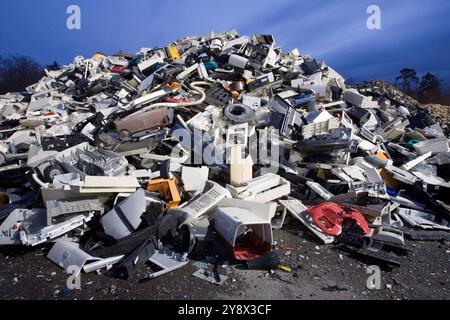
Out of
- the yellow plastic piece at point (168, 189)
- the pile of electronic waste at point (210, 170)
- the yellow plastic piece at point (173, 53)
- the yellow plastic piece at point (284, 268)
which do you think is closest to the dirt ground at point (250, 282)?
the yellow plastic piece at point (284, 268)

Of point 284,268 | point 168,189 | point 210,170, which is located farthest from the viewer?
point 210,170

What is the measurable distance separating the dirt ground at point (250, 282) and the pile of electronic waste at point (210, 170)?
0.14 m

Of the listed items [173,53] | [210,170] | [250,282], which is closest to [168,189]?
[210,170]

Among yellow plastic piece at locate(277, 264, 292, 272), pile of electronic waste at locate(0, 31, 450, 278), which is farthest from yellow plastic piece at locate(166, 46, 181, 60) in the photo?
yellow plastic piece at locate(277, 264, 292, 272)

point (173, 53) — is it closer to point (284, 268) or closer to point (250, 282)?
point (284, 268)

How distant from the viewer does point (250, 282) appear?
3090 mm

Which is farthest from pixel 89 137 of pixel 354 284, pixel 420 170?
pixel 420 170

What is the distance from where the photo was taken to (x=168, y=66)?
313 inches

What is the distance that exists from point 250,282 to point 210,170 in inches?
77.8

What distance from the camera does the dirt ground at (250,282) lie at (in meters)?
2.93

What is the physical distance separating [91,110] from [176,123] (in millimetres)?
2365

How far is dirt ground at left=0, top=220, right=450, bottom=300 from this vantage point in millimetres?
2930

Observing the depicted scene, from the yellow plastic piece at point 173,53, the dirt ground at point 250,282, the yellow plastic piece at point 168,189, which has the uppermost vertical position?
the yellow plastic piece at point 173,53

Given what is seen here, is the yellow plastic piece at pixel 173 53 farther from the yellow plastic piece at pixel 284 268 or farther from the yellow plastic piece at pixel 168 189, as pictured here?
the yellow plastic piece at pixel 284 268
